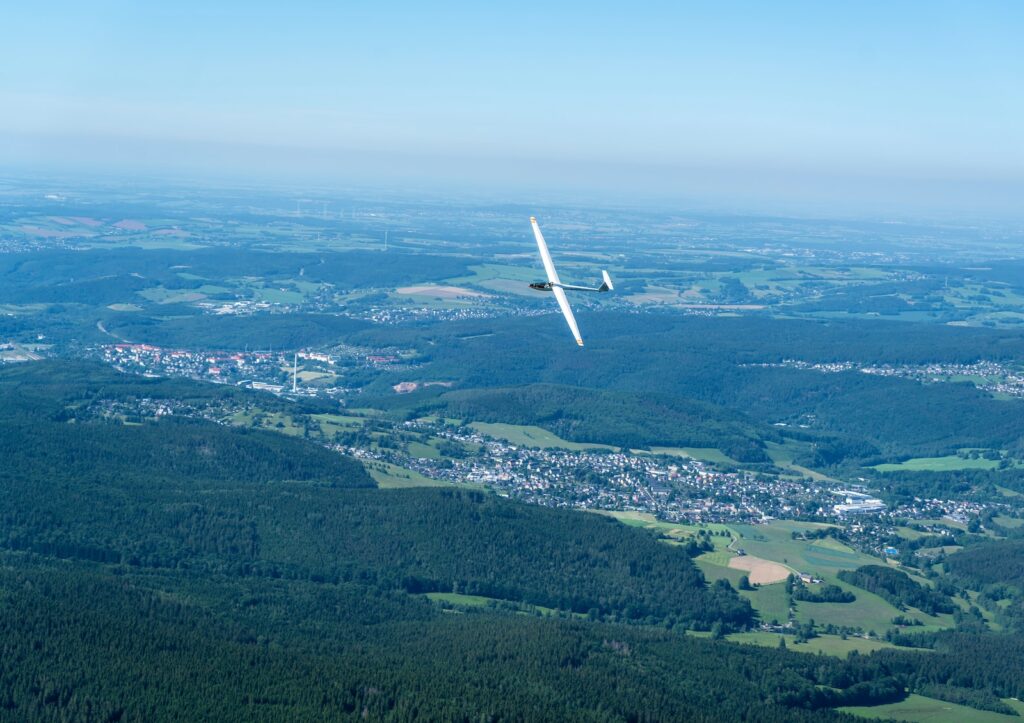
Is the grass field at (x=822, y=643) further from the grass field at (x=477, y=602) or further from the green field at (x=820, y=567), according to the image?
the grass field at (x=477, y=602)

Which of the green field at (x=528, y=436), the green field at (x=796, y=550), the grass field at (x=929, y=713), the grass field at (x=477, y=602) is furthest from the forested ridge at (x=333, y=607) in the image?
the green field at (x=528, y=436)

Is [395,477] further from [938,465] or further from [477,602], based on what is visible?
[938,465]

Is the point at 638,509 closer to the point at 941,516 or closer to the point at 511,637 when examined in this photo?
the point at 941,516

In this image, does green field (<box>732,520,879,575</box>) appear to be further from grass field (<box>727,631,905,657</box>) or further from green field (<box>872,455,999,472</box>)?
green field (<box>872,455,999,472</box>)

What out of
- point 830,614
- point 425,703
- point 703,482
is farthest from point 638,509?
point 425,703

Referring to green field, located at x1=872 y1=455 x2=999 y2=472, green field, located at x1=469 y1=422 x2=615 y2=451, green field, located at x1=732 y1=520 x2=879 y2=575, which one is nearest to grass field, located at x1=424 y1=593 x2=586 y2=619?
green field, located at x1=732 y1=520 x2=879 y2=575

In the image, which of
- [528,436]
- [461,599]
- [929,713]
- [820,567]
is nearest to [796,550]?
[820,567]
